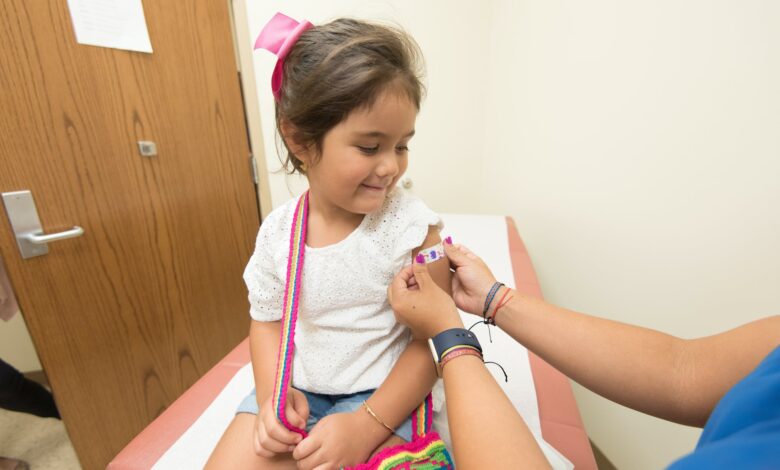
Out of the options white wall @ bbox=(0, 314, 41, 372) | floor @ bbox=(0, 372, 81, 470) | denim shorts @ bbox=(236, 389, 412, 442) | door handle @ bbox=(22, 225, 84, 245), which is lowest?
floor @ bbox=(0, 372, 81, 470)

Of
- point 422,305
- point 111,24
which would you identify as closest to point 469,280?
point 422,305

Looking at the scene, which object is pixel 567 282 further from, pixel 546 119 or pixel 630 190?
pixel 546 119

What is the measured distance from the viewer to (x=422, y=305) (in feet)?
1.94

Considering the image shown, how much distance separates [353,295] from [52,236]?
999mm

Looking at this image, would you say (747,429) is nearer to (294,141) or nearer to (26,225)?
(294,141)

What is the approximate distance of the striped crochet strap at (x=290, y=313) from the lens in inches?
23.1

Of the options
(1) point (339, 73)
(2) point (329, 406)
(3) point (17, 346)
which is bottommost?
(3) point (17, 346)

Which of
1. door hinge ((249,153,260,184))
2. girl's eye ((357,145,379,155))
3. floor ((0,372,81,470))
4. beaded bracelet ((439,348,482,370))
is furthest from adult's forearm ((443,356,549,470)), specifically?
floor ((0,372,81,470))

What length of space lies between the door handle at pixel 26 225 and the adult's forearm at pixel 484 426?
48.4 inches

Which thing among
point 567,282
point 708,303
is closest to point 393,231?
point 708,303

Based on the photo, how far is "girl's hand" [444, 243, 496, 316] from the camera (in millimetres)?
697

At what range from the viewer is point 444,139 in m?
2.02

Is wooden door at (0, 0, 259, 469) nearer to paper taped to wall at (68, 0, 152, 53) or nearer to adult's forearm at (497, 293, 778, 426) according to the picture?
paper taped to wall at (68, 0, 152, 53)

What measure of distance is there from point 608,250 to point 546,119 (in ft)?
2.09
